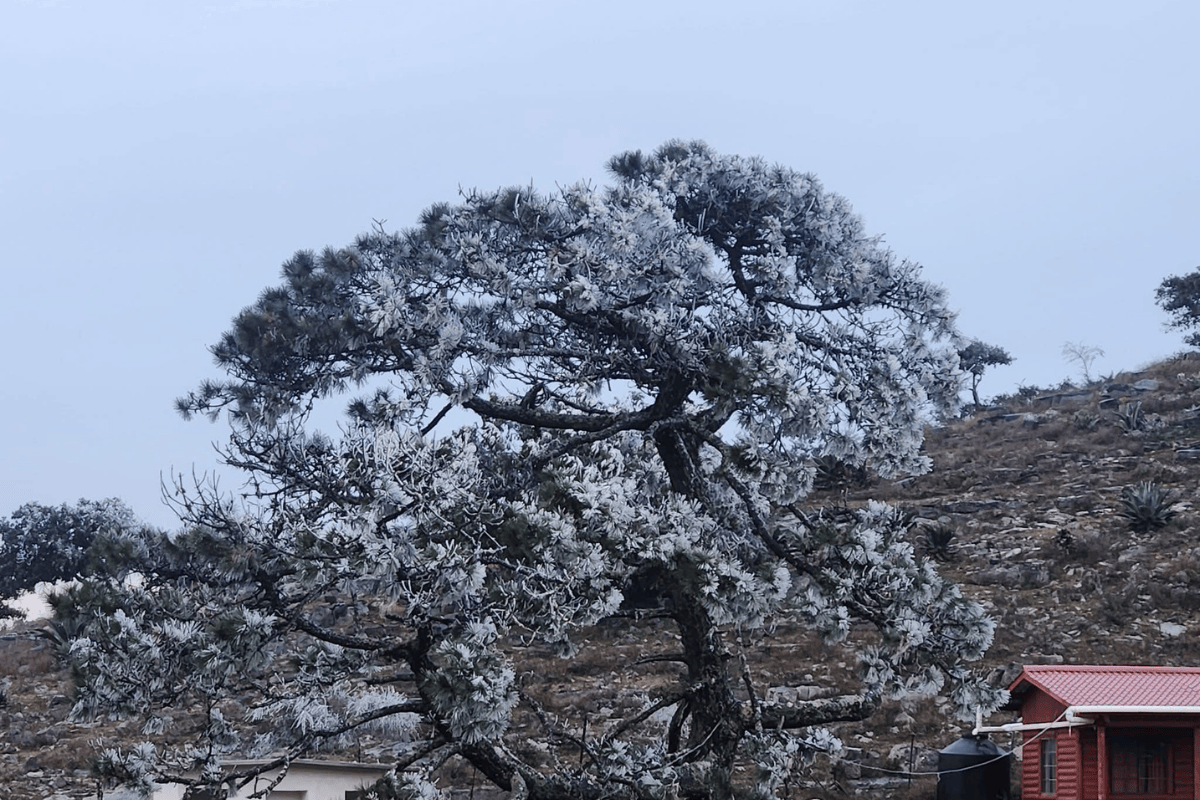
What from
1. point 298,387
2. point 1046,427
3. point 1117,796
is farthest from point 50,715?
point 1046,427

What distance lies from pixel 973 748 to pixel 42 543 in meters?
30.4

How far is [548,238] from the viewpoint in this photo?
1237cm

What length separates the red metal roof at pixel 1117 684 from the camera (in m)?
17.3

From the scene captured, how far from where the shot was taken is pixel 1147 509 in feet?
96.9

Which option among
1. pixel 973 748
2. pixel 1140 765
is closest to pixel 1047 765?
pixel 1140 765

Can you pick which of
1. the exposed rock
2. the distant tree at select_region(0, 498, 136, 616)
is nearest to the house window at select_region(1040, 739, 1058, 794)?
the exposed rock

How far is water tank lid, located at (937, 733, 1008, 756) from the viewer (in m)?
18.0

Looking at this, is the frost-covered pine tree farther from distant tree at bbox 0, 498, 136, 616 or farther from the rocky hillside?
distant tree at bbox 0, 498, 136, 616

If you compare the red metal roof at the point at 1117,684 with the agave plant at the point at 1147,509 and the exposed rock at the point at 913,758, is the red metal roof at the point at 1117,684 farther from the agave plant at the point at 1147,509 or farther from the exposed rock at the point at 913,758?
the agave plant at the point at 1147,509

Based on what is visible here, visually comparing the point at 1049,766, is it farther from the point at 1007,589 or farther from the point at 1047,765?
the point at 1007,589

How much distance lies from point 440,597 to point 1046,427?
122 ft

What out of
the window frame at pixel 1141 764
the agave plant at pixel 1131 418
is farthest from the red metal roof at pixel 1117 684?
the agave plant at pixel 1131 418

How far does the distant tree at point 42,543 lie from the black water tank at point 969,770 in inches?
1087

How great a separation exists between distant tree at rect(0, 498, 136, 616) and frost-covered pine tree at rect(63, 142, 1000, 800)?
1078 inches
